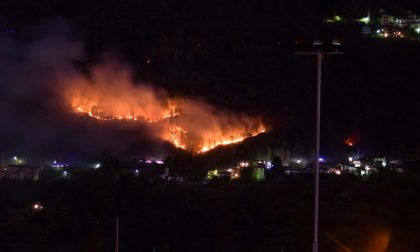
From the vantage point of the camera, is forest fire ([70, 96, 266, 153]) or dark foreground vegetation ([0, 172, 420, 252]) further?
forest fire ([70, 96, 266, 153])

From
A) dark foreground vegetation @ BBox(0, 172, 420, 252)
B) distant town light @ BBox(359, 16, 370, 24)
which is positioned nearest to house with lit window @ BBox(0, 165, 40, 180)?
dark foreground vegetation @ BBox(0, 172, 420, 252)

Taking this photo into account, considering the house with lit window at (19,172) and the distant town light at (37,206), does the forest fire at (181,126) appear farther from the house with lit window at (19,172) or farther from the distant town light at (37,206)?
the distant town light at (37,206)

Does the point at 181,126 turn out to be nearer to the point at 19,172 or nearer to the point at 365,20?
the point at 19,172

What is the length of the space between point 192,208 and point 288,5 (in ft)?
36.1

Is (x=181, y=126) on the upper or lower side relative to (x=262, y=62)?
→ lower

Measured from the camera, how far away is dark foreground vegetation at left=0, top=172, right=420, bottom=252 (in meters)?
10.8

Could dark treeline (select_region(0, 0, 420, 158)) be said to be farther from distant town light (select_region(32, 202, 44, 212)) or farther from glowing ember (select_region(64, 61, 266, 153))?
distant town light (select_region(32, 202, 44, 212))

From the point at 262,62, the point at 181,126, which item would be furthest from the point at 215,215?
the point at 262,62

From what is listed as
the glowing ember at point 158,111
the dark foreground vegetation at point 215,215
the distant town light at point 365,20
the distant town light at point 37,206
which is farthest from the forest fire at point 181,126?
the distant town light at point 365,20

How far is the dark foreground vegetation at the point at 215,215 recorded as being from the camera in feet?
35.4

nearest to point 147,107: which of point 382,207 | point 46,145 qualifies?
point 46,145

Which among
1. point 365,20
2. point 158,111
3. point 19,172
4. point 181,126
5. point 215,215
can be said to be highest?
point 365,20

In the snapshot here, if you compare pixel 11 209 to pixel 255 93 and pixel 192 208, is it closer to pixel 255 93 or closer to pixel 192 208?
pixel 192 208

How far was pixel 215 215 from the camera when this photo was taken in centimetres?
1177
